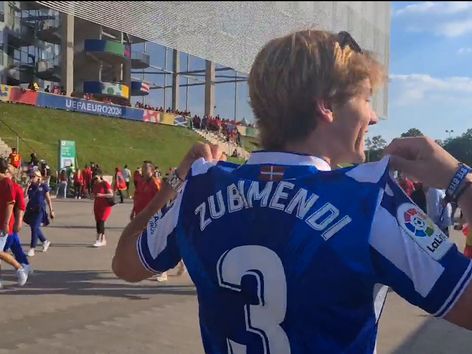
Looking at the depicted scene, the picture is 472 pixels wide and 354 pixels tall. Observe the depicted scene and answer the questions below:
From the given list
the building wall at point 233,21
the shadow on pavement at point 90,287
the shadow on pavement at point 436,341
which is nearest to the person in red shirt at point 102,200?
the shadow on pavement at point 90,287

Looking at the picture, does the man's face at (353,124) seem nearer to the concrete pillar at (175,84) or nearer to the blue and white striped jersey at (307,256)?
the blue and white striped jersey at (307,256)

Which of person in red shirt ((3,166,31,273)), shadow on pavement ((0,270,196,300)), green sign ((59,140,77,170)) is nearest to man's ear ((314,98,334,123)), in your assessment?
shadow on pavement ((0,270,196,300))

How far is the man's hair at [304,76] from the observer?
1435 mm

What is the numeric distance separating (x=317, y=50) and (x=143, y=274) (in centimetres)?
86

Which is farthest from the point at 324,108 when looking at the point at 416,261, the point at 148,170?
the point at 148,170

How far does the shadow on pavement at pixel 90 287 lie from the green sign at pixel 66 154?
18.4 m

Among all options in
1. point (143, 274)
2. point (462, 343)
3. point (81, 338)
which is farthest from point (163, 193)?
point (462, 343)

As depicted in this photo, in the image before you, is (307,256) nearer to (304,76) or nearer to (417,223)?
(417,223)

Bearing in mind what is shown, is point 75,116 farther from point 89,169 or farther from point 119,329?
point 119,329

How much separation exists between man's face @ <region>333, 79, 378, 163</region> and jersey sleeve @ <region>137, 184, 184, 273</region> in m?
0.47

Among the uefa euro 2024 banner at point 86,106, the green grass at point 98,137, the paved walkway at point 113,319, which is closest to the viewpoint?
A: the paved walkway at point 113,319

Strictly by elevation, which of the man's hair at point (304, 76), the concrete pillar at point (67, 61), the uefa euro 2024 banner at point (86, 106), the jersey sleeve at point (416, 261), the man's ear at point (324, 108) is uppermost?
the concrete pillar at point (67, 61)

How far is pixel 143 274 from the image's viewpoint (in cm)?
184

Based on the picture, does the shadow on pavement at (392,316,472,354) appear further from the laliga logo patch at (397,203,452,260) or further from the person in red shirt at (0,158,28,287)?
the person in red shirt at (0,158,28,287)
